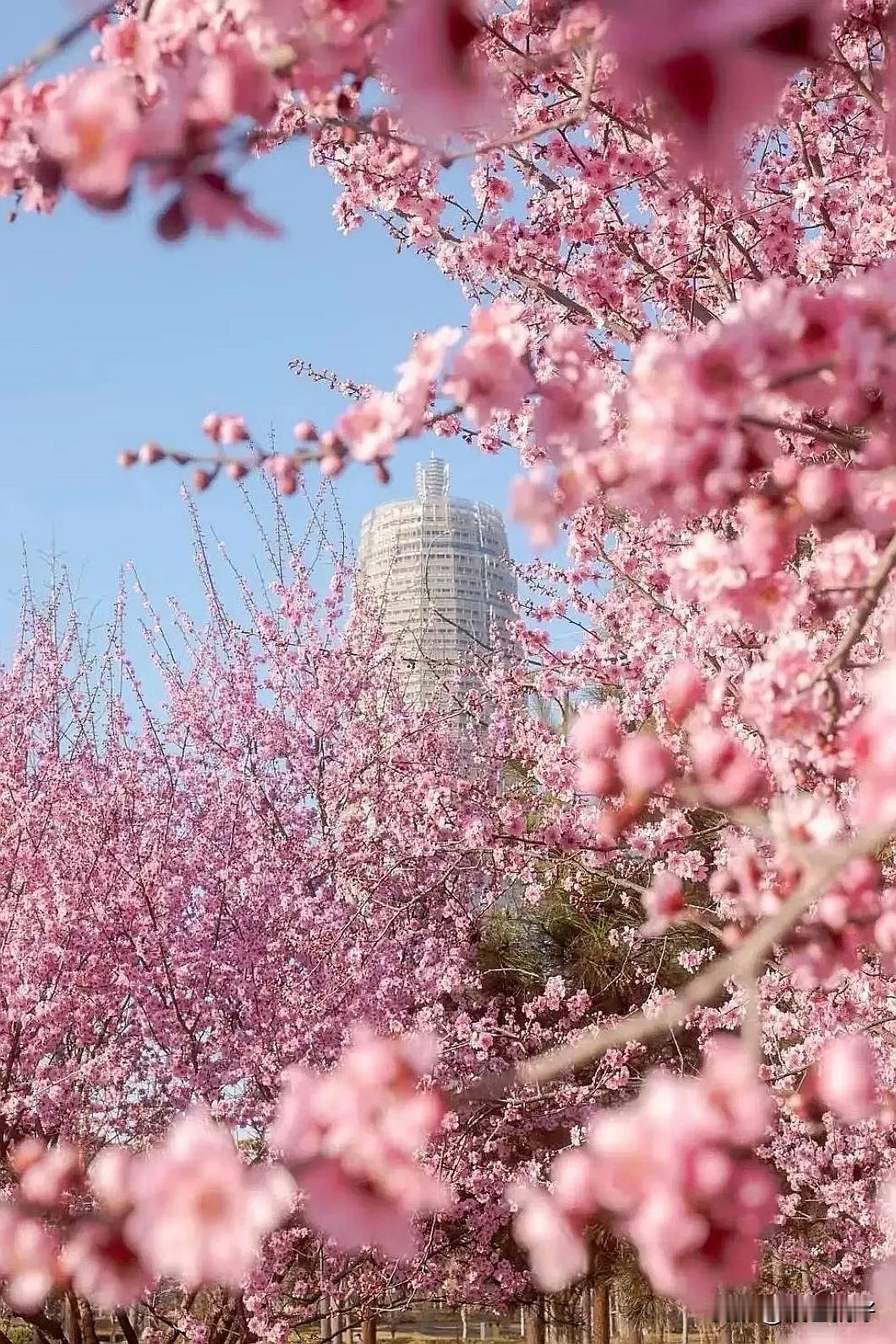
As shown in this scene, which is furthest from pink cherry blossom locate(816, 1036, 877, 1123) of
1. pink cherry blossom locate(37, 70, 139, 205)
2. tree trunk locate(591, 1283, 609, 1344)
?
tree trunk locate(591, 1283, 609, 1344)

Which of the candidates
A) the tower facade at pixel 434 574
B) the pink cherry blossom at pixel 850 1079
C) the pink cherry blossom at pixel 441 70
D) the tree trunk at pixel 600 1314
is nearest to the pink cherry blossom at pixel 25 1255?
the pink cherry blossom at pixel 850 1079

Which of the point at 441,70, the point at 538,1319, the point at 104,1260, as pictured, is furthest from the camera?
the point at 538,1319

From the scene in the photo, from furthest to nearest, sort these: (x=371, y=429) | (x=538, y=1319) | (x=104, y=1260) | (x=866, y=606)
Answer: (x=538, y=1319)
(x=371, y=429)
(x=866, y=606)
(x=104, y=1260)

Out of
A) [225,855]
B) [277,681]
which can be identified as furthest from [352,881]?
[277,681]

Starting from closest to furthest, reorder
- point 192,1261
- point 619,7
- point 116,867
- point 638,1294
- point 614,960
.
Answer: point 619,7 < point 192,1261 < point 116,867 < point 614,960 < point 638,1294

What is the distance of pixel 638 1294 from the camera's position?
1688 centimetres

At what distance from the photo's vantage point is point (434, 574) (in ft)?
59.9

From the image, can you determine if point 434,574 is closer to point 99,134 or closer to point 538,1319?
point 538,1319

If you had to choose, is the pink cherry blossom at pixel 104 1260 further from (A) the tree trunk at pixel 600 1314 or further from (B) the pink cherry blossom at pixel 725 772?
(A) the tree trunk at pixel 600 1314

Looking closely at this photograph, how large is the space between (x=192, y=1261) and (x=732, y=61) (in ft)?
4.51

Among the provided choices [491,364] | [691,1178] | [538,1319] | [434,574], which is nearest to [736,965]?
[691,1178]

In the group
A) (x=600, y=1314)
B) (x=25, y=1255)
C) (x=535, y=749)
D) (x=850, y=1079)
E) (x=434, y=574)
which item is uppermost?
(x=434, y=574)

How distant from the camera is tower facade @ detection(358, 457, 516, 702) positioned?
1326cm

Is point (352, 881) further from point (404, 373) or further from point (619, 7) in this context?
point (619, 7)
